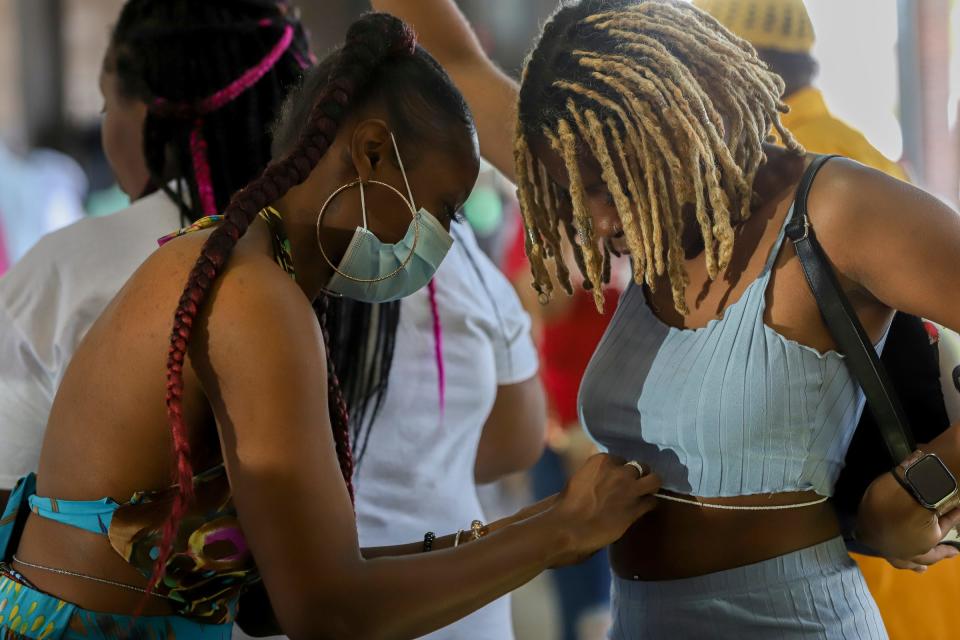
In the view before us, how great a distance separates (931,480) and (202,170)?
135cm

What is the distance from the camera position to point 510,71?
2.15 meters

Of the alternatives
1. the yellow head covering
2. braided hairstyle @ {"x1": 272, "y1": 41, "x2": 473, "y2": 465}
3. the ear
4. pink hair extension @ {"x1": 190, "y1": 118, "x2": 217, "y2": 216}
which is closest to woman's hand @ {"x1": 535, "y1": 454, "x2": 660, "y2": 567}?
braided hairstyle @ {"x1": 272, "y1": 41, "x2": 473, "y2": 465}

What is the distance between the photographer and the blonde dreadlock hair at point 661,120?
1.52m

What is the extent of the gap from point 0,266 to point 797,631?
13.6 feet

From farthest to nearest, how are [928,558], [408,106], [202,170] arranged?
[202,170] → [928,558] → [408,106]

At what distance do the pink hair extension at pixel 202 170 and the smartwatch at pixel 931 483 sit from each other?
126 centimetres

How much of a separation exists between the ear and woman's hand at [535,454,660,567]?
0.52 m

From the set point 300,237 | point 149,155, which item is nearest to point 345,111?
point 300,237

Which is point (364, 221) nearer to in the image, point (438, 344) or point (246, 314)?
point (246, 314)

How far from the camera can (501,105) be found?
200cm

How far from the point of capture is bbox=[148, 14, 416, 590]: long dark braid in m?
1.23

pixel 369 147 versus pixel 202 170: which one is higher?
pixel 369 147

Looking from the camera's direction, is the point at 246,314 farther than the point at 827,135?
No

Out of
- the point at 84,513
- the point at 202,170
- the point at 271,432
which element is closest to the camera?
the point at 271,432
